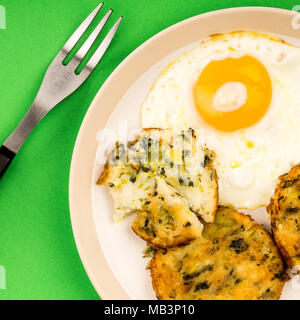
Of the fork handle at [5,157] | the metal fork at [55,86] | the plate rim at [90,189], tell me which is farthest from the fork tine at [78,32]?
the fork handle at [5,157]

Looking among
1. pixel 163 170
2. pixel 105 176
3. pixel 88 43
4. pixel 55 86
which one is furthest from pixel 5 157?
pixel 163 170

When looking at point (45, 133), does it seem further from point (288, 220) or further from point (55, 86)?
point (288, 220)

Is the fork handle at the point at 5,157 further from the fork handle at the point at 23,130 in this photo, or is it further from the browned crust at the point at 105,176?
the browned crust at the point at 105,176

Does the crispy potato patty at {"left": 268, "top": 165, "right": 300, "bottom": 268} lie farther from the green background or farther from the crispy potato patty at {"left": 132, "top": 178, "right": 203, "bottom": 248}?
the green background

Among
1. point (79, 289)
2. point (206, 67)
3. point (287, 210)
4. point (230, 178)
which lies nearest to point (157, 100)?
point (206, 67)

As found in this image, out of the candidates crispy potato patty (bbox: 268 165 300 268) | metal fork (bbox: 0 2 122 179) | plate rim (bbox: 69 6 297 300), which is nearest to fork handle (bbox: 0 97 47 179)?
metal fork (bbox: 0 2 122 179)
